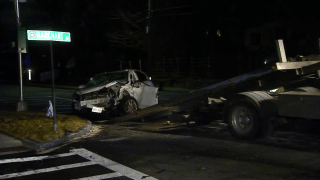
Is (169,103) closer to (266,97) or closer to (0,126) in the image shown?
(266,97)

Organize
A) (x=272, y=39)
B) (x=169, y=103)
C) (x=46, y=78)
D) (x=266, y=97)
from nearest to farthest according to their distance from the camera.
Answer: (x=266, y=97) < (x=169, y=103) < (x=272, y=39) < (x=46, y=78)

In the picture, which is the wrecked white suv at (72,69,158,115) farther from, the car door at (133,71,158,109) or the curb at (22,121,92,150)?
the curb at (22,121,92,150)

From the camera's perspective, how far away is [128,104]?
13.6 m

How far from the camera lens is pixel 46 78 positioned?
54.4 m

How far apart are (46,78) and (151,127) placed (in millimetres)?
46656

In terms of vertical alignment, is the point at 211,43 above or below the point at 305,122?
above

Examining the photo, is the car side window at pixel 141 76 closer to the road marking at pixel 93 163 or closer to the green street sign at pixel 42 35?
the green street sign at pixel 42 35

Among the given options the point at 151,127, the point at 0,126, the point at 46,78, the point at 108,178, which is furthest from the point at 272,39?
the point at 46,78

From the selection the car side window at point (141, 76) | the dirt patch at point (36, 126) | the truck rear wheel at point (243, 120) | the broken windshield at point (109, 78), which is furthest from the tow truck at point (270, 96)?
the car side window at point (141, 76)

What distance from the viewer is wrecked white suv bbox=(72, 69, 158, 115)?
43.4 ft

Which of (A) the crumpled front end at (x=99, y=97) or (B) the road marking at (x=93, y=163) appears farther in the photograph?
(A) the crumpled front end at (x=99, y=97)

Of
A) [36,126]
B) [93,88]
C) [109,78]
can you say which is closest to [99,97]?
[93,88]

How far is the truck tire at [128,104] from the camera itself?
528 inches

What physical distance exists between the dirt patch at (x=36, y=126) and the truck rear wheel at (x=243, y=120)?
459 cm
